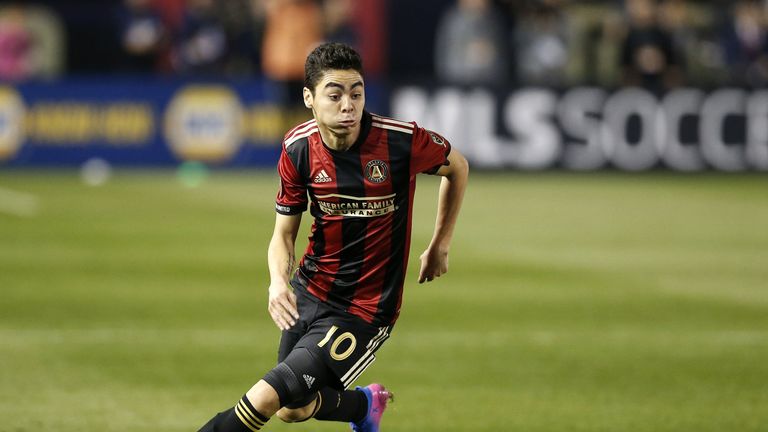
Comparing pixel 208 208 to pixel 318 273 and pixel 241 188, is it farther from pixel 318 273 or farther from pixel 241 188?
pixel 318 273

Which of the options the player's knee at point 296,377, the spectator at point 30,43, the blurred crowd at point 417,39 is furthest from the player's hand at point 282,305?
the spectator at point 30,43

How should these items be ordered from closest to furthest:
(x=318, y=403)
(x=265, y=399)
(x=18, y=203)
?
1. (x=265, y=399)
2. (x=318, y=403)
3. (x=18, y=203)

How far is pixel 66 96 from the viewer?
23.6 m

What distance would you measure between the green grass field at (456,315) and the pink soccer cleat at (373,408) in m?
0.58

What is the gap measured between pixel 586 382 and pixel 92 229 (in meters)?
9.17

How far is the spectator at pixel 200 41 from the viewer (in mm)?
25516

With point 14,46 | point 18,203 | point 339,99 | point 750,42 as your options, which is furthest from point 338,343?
point 750,42

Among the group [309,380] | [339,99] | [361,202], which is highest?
[339,99]

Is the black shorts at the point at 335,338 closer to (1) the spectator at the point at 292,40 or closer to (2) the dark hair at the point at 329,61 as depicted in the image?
(2) the dark hair at the point at 329,61

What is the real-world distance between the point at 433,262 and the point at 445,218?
0.23 meters

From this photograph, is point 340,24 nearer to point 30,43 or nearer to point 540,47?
point 540,47

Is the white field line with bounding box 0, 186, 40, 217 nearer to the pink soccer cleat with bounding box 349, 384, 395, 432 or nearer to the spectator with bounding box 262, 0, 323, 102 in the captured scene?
the spectator with bounding box 262, 0, 323, 102

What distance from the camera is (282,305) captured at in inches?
249

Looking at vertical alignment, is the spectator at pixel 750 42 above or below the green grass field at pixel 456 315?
above
